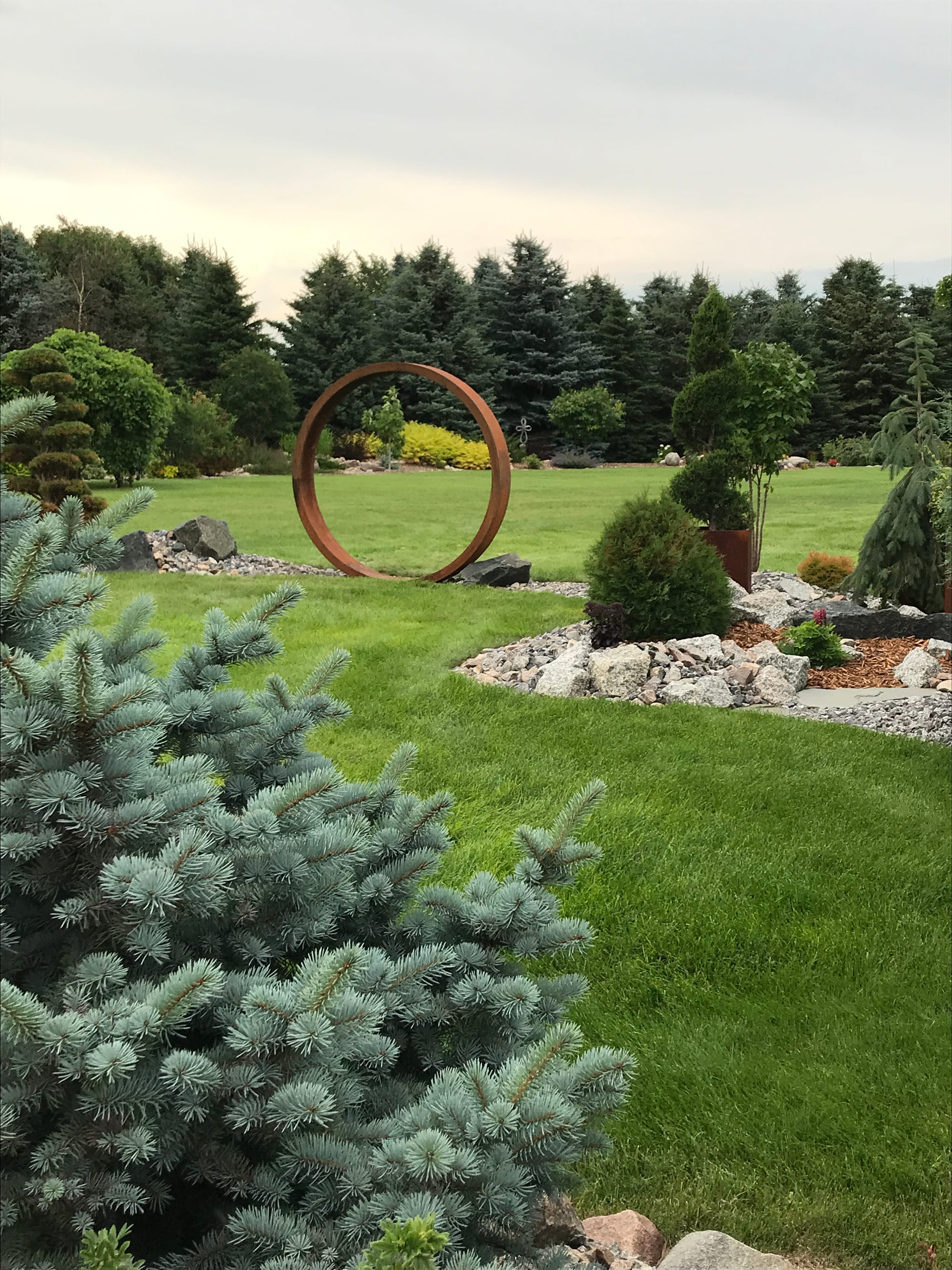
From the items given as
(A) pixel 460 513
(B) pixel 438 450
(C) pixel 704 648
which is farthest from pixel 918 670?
(B) pixel 438 450

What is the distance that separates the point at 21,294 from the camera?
2650cm

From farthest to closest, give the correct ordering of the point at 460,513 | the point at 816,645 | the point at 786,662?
the point at 460,513 < the point at 816,645 < the point at 786,662

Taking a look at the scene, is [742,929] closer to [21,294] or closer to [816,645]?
[816,645]

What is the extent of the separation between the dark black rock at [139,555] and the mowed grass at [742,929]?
4.33 meters

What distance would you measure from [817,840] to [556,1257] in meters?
2.80

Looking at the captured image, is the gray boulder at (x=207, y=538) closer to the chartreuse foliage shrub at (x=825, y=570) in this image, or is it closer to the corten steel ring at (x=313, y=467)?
the corten steel ring at (x=313, y=467)

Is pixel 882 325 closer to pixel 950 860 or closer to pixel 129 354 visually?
pixel 129 354

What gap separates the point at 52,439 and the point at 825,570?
9425 millimetres

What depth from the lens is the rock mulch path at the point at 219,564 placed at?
34.4 ft

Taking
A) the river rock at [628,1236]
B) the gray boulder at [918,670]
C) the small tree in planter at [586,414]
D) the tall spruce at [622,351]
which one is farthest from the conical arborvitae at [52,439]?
the tall spruce at [622,351]

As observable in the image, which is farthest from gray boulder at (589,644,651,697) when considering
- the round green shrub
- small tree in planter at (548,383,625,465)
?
small tree in planter at (548,383,625,465)

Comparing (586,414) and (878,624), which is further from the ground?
(586,414)

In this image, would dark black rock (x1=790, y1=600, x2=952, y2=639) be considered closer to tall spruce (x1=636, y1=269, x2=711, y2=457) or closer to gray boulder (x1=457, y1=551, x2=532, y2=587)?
gray boulder (x1=457, y1=551, x2=532, y2=587)

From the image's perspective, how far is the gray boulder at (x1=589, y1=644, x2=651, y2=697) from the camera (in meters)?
5.91
